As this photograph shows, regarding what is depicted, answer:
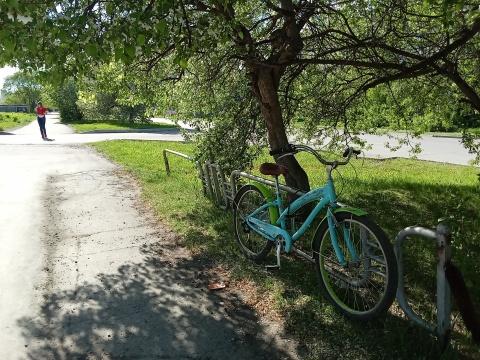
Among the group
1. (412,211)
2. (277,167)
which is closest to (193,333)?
(277,167)

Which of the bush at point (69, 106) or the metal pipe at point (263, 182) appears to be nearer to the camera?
the metal pipe at point (263, 182)

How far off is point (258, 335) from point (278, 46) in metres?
4.17

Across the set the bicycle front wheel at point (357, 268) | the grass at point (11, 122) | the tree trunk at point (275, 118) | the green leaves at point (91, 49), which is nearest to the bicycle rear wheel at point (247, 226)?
the bicycle front wheel at point (357, 268)

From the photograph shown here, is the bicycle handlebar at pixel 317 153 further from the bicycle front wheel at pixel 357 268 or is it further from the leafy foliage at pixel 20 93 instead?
the leafy foliage at pixel 20 93

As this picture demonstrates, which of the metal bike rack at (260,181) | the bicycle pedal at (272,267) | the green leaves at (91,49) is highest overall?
the green leaves at (91,49)

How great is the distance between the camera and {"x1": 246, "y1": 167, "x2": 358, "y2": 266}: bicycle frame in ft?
12.4

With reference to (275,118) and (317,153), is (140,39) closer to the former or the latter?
(317,153)

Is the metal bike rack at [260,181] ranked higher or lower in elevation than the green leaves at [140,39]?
lower

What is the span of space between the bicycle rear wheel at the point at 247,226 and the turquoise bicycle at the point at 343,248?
167 millimetres

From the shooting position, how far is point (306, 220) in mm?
4281

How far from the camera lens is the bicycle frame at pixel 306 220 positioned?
148 inches

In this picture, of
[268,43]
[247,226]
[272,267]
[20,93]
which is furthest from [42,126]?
[20,93]

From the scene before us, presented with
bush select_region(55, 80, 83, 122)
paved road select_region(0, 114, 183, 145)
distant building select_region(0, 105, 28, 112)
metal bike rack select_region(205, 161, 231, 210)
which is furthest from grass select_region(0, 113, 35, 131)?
distant building select_region(0, 105, 28, 112)

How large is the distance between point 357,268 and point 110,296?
2.31 meters
